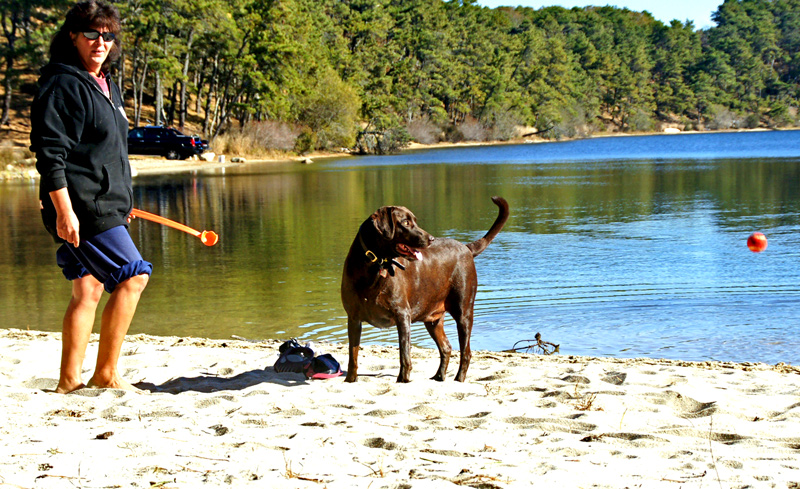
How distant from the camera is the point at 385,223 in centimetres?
580

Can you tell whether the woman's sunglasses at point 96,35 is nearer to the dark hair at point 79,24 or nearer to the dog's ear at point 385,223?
the dark hair at point 79,24

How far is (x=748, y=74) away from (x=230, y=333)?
154534 mm

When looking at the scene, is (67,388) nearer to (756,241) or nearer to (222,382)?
(222,382)

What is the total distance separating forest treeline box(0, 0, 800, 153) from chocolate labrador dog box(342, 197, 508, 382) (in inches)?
1797

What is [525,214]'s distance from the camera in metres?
21.5

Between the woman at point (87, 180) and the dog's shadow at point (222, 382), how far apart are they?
2.07ft

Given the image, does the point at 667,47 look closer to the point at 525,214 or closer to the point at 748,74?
the point at 748,74

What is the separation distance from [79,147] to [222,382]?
206cm

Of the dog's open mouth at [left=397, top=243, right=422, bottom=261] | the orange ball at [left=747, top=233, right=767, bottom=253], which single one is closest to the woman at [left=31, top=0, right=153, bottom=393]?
the dog's open mouth at [left=397, top=243, right=422, bottom=261]

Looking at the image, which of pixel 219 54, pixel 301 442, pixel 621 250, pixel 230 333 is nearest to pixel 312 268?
pixel 230 333

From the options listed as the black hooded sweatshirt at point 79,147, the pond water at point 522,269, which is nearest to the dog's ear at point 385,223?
the black hooded sweatshirt at point 79,147

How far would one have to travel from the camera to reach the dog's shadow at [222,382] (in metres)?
5.94

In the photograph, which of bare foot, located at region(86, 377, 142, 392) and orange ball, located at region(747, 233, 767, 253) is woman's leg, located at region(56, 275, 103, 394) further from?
orange ball, located at region(747, 233, 767, 253)

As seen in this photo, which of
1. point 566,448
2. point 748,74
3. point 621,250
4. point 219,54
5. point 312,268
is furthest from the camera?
point 748,74
